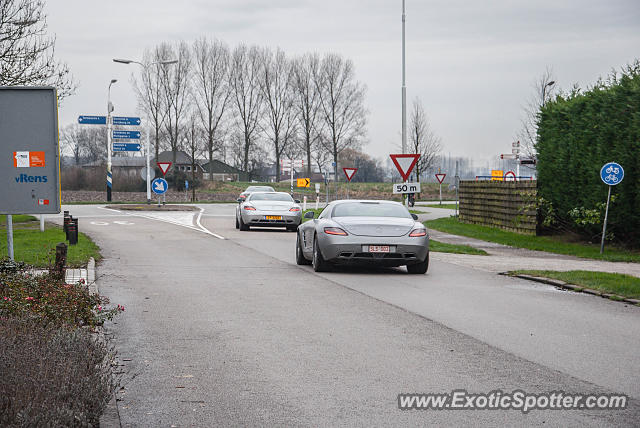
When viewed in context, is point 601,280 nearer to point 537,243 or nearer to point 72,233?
point 537,243

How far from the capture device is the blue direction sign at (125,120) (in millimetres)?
52844

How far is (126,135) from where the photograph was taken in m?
51.8

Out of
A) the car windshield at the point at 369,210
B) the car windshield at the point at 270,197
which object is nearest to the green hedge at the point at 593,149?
the car windshield at the point at 369,210

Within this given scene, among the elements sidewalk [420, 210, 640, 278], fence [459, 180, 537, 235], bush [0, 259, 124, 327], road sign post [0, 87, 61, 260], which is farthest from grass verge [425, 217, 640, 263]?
bush [0, 259, 124, 327]

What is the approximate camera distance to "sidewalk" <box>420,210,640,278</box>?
1650cm

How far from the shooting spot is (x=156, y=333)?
840 centimetres

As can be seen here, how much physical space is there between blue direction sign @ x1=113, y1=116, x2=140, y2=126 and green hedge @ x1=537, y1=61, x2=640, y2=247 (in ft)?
110

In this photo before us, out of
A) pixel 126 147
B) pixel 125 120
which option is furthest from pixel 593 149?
pixel 125 120

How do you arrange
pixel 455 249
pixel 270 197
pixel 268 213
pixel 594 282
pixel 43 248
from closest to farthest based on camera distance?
pixel 594 282 < pixel 43 248 < pixel 455 249 < pixel 268 213 < pixel 270 197

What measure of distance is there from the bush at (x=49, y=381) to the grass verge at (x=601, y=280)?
27.7 ft

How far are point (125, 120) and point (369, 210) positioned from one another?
133ft

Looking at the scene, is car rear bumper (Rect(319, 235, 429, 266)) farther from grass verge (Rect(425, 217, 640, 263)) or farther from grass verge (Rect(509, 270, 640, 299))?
grass verge (Rect(425, 217, 640, 263))

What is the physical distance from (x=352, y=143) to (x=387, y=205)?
72047 millimetres

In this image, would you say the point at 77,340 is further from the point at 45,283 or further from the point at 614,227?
the point at 614,227
